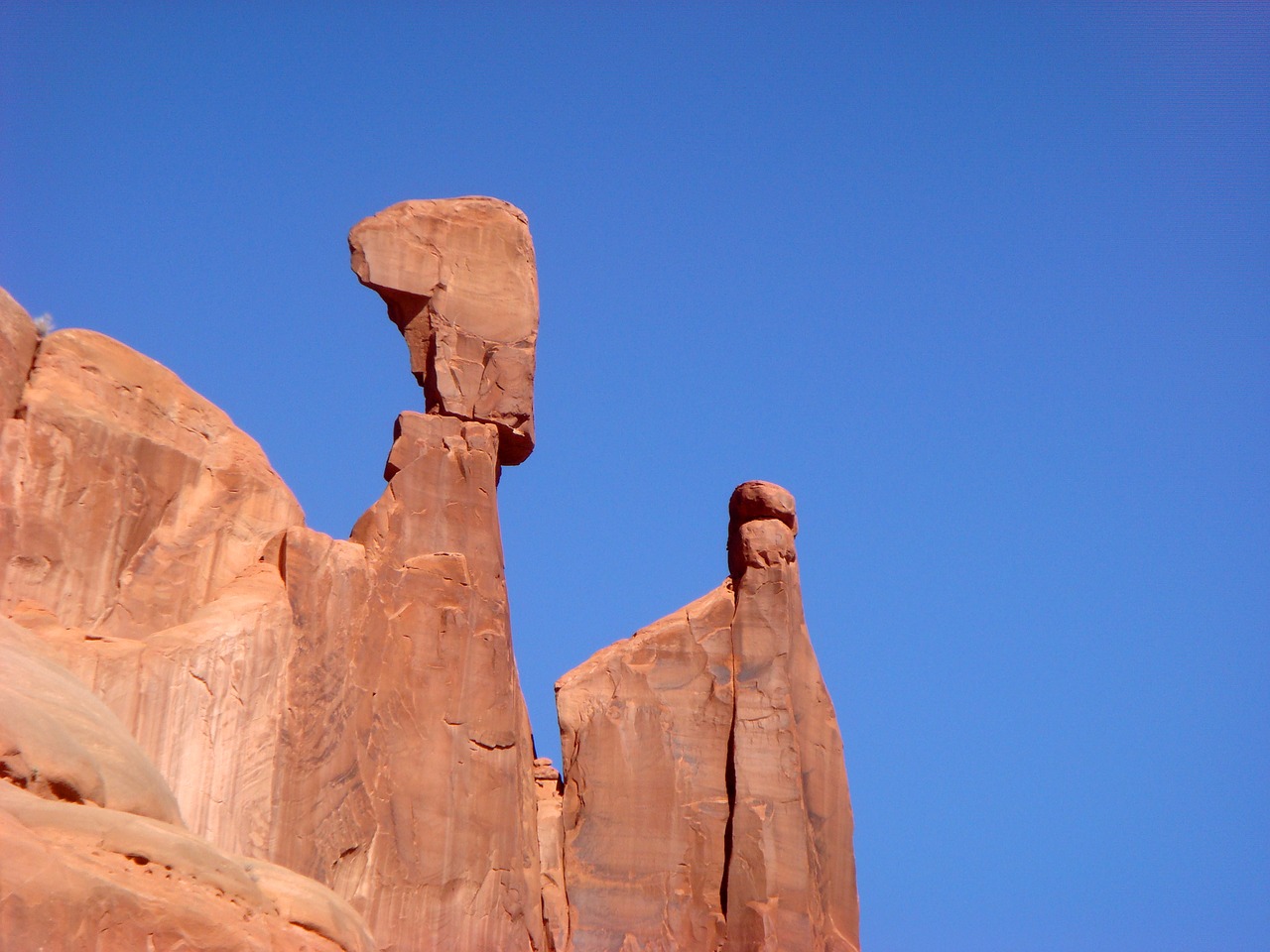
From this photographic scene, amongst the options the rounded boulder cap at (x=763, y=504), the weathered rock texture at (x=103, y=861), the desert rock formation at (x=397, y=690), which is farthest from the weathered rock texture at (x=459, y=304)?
the weathered rock texture at (x=103, y=861)

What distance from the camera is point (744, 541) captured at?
2889cm

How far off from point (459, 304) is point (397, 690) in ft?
19.1

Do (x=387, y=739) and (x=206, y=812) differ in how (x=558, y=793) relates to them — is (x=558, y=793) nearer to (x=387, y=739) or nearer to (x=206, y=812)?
(x=387, y=739)

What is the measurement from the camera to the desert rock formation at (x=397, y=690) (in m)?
20.2

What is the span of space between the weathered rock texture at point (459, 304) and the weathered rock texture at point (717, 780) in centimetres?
368

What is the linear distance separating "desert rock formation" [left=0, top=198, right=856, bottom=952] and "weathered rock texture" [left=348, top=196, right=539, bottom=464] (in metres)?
0.04

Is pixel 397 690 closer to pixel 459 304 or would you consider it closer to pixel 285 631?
pixel 285 631

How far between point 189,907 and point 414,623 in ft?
26.9

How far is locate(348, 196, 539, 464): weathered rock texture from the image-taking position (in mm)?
27391

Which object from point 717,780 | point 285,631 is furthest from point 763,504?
point 285,631

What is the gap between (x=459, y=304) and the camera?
2783 cm

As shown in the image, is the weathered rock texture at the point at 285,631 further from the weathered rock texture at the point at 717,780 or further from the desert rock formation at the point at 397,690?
the weathered rock texture at the point at 717,780

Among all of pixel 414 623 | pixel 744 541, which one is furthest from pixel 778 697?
pixel 414 623

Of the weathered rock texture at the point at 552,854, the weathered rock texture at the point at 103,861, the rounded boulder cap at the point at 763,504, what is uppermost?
the rounded boulder cap at the point at 763,504
